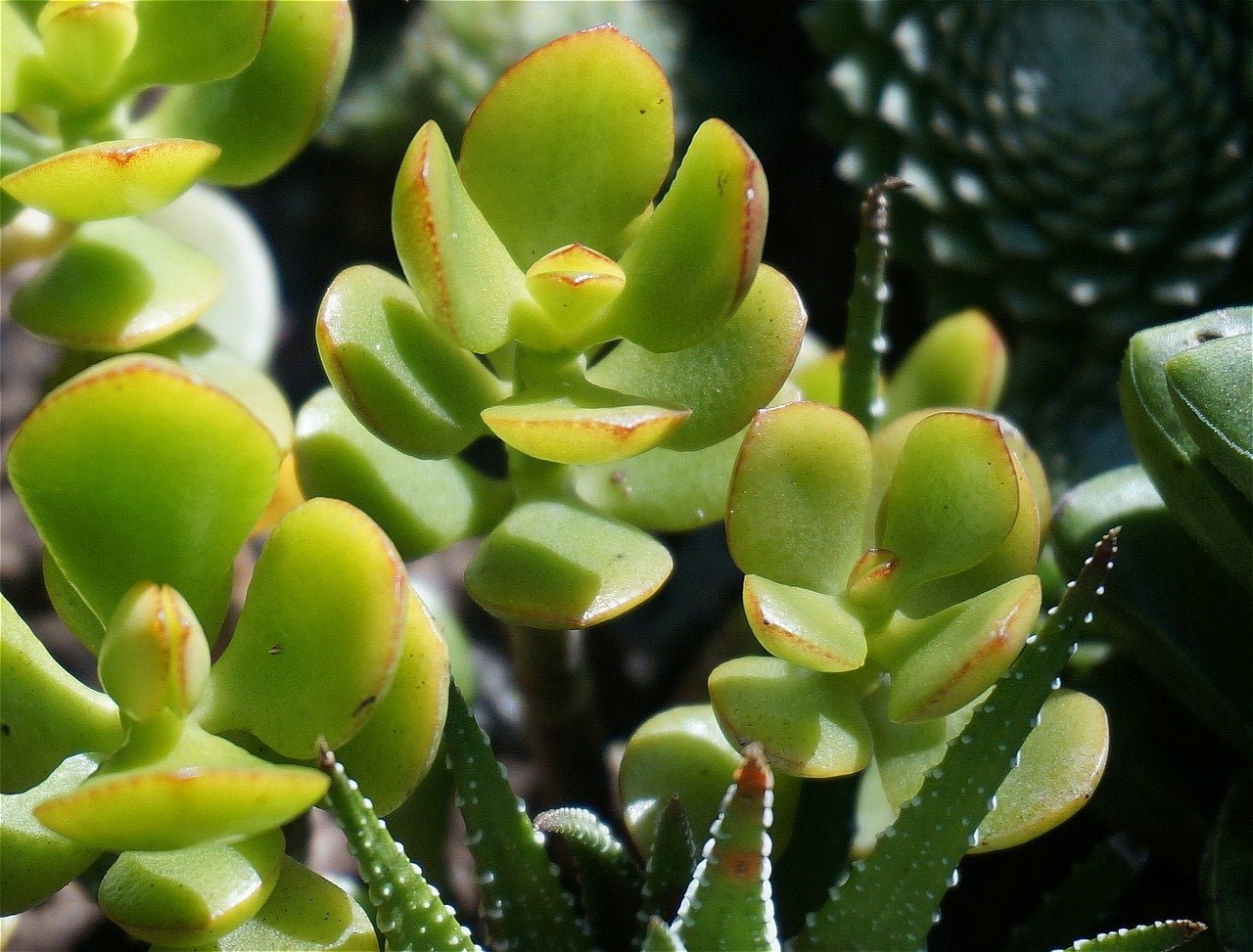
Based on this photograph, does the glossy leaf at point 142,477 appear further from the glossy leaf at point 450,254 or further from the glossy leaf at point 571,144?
the glossy leaf at point 571,144

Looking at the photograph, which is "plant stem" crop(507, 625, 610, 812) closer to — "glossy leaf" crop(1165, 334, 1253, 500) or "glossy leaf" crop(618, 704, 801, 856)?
"glossy leaf" crop(618, 704, 801, 856)

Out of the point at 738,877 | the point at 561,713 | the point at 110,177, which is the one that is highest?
the point at 110,177

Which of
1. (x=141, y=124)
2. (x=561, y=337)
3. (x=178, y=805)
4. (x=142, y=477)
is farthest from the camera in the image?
(x=141, y=124)

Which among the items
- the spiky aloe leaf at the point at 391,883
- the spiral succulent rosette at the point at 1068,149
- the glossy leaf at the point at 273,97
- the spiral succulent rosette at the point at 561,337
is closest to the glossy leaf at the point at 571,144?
the spiral succulent rosette at the point at 561,337

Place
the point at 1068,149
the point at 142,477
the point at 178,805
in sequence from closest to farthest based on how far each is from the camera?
the point at 178,805 < the point at 142,477 < the point at 1068,149

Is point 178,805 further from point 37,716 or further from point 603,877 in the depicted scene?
point 603,877

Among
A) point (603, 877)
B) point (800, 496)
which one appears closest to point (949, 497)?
point (800, 496)
